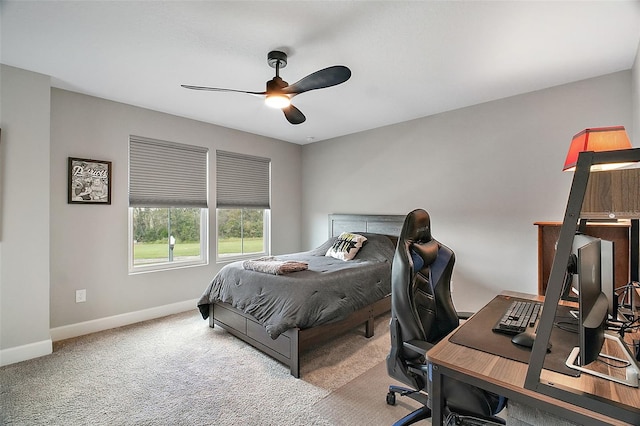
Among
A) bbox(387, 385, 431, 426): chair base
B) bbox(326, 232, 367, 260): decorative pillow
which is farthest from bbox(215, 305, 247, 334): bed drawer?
bbox(387, 385, 431, 426): chair base

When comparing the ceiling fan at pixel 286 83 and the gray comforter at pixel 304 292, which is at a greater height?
the ceiling fan at pixel 286 83

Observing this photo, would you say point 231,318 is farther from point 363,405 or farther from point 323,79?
point 323,79

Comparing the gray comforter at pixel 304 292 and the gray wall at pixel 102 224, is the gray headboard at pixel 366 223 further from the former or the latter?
the gray wall at pixel 102 224

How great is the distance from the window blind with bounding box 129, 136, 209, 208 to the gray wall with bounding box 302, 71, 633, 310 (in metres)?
2.43

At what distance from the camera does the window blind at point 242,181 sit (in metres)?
4.37

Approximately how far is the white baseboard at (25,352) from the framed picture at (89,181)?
1.39 metres

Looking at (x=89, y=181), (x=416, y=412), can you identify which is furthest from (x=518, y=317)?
(x=89, y=181)

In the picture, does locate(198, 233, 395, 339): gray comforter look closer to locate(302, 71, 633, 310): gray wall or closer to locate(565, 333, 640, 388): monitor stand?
locate(302, 71, 633, 310): gray wall

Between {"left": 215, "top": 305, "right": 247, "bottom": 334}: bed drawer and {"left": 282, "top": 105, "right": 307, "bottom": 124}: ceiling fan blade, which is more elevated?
{"left": 282, "top": 105, "right": 307, "bottom": 124}: ceiling fan blade

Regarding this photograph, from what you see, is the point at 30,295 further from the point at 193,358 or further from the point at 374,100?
the point at 374,100

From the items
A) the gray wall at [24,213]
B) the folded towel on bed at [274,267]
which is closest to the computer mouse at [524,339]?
the folded towel on bed at [274,267]

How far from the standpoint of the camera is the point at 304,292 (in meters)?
2.52

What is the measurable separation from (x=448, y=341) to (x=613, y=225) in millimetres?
1620

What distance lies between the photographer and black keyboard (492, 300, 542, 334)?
1.33 m
